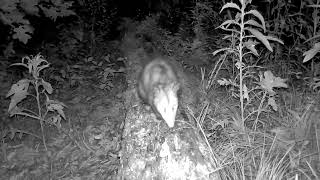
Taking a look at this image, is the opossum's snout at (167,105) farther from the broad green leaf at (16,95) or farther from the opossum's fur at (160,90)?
the broad green leaf at (16,95)

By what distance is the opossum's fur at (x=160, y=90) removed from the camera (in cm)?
300

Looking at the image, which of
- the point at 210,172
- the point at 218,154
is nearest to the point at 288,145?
the point at 218,154

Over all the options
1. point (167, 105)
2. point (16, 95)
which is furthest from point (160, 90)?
point (16, 95)

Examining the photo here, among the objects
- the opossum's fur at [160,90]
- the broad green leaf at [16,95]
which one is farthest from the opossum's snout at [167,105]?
the broad green leaf at [16,95]

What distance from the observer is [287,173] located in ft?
8.55

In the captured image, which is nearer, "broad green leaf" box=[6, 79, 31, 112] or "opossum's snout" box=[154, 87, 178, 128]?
"opossum's snout" box=[154, 87, 178, 128]

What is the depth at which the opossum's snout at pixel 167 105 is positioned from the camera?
116 inches

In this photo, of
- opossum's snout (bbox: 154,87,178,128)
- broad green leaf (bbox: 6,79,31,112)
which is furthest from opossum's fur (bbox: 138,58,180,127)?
broad green leaf (bbox: 6,79,31,112)

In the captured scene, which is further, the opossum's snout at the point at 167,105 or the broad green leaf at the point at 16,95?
the broad green leaf at the point at 16,95

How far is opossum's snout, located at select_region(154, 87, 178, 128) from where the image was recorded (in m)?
2.94

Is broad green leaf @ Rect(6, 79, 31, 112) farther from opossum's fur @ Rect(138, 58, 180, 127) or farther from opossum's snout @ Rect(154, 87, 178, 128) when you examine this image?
opossum's snout @ Rect(154, 87, 178, 128)

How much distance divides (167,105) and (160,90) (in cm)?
20

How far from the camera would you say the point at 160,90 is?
313cm

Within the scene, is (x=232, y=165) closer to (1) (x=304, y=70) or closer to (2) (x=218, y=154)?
(2) (x=218, y=154)
